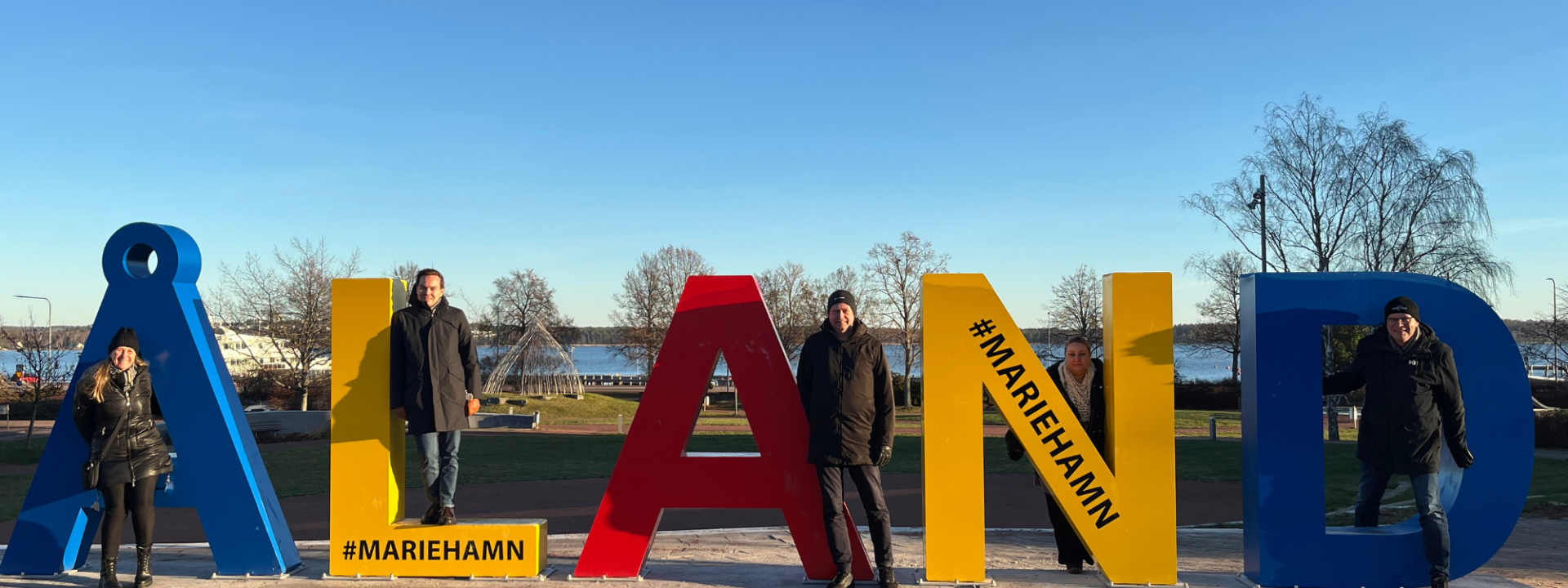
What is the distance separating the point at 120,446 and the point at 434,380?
1938mm

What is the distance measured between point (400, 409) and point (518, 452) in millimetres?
12569

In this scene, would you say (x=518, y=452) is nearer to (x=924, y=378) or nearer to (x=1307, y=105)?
(x=924, y=378)

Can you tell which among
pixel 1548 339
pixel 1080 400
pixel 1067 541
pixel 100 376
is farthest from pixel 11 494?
pixel 1548 339

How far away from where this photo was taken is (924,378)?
5.67 meters

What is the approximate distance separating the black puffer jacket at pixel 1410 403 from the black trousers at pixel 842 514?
3.05 m

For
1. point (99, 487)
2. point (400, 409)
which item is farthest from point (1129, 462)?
point (99, 487)

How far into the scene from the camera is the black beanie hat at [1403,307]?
17.4ft

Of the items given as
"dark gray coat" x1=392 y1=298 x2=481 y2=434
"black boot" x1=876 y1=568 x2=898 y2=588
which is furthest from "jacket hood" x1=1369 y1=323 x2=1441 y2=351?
"dark gray coat" x1=392 y1=298 x2=481 y2=434

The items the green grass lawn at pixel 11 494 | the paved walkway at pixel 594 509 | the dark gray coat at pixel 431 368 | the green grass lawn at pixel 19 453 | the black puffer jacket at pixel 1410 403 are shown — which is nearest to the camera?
the black puffer jacket at pixel 1410 403

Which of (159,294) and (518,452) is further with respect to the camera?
(518,452)

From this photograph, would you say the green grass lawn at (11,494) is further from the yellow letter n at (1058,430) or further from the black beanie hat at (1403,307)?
the black beanie hat at (1403,307)

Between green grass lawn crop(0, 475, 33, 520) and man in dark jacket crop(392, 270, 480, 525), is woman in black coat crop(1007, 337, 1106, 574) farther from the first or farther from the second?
green grass lawn crop(0, 475, 33, 520)

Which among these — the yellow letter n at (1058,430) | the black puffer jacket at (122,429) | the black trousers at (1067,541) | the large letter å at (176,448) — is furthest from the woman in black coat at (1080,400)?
the black puffer jacket at (122,429)

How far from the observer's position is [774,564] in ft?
20.7
